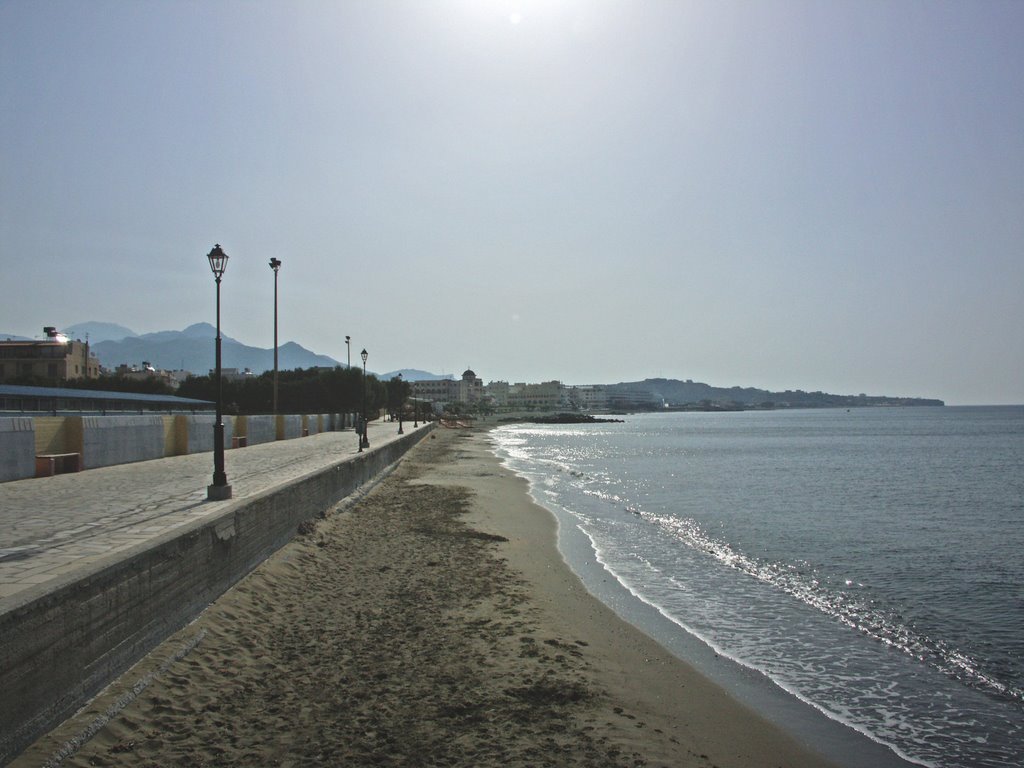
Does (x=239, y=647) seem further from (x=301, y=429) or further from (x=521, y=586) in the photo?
(x=301, y=429)

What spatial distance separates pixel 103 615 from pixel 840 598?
10.5 metres

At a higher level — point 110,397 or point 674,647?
point 110,397

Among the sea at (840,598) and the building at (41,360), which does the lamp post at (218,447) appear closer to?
the sea at (840,598)

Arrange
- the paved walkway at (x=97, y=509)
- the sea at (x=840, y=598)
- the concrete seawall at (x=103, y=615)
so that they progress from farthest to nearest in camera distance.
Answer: the paved walkway at (x=97, y=509) < the sea at (x=840, y=598) < the concrete seawall at (x=103, y=615)

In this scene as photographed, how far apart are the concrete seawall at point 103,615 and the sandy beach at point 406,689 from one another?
0.19m

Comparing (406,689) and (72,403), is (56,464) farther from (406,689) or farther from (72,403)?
(72,403)

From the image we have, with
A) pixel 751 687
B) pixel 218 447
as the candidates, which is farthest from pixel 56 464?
pixel 751 687

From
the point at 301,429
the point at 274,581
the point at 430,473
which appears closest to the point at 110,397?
the point at 301,429

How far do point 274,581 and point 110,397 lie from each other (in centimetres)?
3761

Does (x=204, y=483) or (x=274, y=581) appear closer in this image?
(x=274, y=581)

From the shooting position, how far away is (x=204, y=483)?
15.5 metres

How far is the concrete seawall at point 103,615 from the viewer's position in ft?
16.3

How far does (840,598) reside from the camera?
12375 mm

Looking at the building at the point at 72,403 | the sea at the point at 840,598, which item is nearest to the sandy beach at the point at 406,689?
the sea at the point at 840,598
